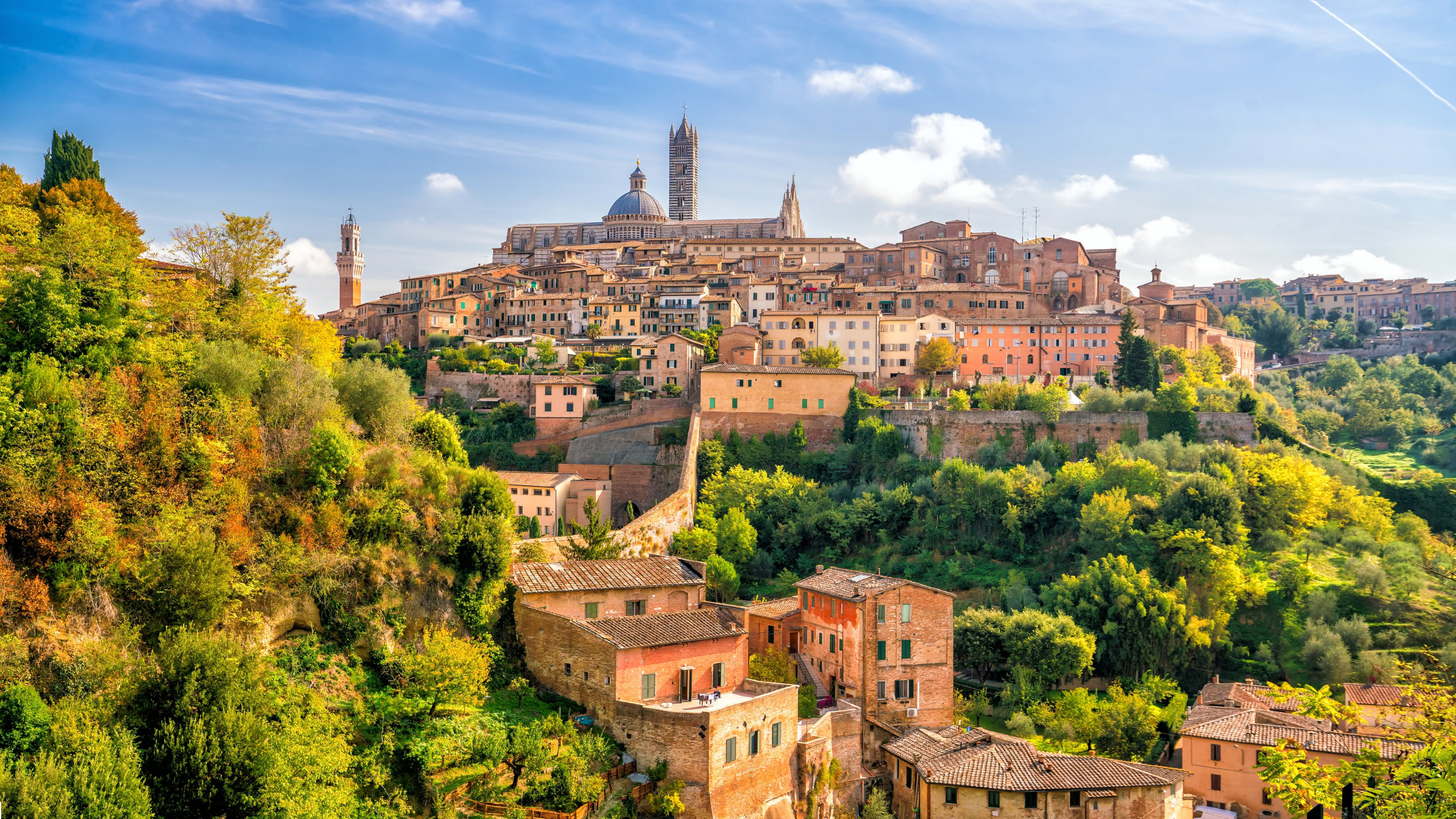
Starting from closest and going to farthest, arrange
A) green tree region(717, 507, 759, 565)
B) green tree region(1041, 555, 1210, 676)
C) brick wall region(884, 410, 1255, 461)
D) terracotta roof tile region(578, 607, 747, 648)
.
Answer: terracotta roof tile region(578, 607, 747, 648) < green tree region(1041, 555, 1210, 676) < green tree region(717, 507, 759, 565) < brick wall region(884, 410, 1255, 461)

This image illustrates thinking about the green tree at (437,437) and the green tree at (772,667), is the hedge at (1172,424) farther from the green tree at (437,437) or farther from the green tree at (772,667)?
the green tree at (437,437)

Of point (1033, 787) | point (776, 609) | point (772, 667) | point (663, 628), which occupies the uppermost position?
point (663, 628)

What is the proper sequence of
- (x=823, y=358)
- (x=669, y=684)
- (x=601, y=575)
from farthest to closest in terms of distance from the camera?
(x=823, y=358) → (x=601, y=575) → (x=669, y=684)

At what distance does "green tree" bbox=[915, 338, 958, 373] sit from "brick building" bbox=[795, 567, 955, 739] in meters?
26.4

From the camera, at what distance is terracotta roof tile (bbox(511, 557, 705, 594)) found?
Answer: 25.5m

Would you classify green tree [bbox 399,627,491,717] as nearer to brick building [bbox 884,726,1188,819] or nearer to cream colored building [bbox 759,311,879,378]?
brick building [bbox 884,726,1188,819]

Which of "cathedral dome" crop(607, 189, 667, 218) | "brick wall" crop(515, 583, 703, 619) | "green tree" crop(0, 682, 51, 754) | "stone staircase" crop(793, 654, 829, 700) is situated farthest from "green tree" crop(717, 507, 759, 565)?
"cathedral dome" crop(607, 189, 667, 218)

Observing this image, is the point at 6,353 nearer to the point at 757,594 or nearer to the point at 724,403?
the point at 757,594

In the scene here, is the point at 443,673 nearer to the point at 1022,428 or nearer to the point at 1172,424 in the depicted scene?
the point at 1022,428

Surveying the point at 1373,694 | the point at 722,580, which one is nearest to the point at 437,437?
the point at 722,580

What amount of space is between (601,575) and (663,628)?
10.3 feet

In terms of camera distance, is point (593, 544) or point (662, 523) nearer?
point (593, 544)

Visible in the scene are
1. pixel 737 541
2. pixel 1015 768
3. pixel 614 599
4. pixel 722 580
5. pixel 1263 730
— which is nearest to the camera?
pixel 1015 768

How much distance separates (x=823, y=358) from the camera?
2121 inches
